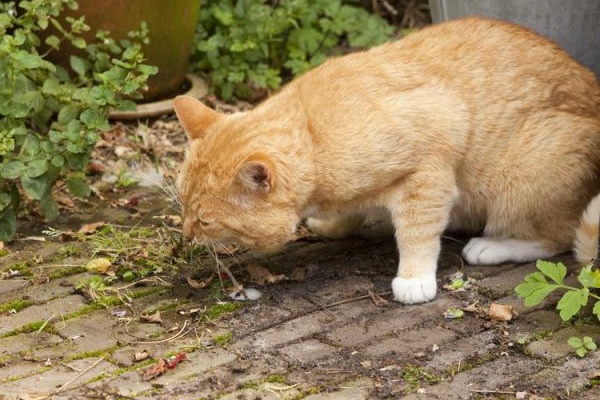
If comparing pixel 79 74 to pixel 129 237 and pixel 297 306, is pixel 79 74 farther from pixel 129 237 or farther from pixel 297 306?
pixel 297 306

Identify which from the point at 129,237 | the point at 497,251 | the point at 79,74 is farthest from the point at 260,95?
the point at 497,251

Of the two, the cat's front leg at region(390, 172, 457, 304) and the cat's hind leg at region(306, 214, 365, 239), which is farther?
the cat's hind leg at region(306, 214, 365, 239)

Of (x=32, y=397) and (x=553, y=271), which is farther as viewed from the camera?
(x=553, y=271)

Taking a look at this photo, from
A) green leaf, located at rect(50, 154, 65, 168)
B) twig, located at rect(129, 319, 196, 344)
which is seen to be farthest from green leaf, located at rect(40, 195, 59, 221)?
twig, located at rect(129, 319, 196, 344)

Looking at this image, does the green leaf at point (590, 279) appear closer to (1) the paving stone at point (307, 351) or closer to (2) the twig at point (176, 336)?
(1) the paving stone at point (307, 351)

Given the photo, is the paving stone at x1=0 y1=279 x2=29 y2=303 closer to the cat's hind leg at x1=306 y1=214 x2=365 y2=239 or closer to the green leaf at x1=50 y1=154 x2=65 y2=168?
the green leaf at x1=50 y1=154 x2=65 y2=168

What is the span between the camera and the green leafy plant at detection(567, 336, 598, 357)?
12.5 feet

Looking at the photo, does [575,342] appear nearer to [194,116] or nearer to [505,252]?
[505,252]

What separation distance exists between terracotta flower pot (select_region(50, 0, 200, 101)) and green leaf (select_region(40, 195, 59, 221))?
1352mm

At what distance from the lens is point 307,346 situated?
3953mm

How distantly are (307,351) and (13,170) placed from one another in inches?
71.5

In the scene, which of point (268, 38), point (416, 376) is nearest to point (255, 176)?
point (416, 376)

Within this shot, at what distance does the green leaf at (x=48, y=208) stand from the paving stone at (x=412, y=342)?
6.28 feet

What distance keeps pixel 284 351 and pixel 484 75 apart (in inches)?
65.0
